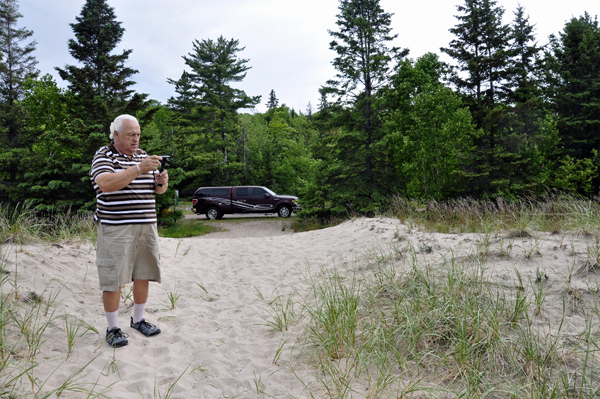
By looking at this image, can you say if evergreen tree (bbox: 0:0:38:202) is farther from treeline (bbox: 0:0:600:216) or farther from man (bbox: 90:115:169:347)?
man (bbox: 90:115:169:347)

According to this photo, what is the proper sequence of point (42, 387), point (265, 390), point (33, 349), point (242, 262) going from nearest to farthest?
point (42, 387), point (265, 390), point (33, 349), point (242, 262)

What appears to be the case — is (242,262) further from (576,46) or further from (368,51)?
(576,46)

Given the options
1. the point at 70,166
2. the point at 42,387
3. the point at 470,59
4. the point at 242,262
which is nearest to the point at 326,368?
the point at 42,387

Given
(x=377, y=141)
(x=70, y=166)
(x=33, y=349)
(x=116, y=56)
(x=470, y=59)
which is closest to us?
(x=33, y=349)

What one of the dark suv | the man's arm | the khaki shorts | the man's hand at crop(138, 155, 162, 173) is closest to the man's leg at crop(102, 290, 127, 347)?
the khaki shorts

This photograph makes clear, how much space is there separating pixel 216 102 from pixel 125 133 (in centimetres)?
2556

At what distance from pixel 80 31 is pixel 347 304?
19779 millimetres

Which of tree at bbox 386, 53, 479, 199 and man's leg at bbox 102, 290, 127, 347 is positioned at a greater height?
tree at bbox 386, 53, 479, 199

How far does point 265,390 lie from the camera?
2570mm

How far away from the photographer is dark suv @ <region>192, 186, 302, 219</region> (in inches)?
701

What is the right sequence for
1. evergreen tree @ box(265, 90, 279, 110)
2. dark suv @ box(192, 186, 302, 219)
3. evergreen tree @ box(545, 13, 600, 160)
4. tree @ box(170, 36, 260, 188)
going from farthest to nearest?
evergreen tree @ box(265, 90, 279, 110)
tree @ box(170, 36, 260, 188)
evergreen tree @ box(545, 13, 600, 160)
dark suv @ box(192, 186, 302, 219)

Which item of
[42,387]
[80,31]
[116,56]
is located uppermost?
[80,31]

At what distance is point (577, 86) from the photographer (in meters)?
22.1

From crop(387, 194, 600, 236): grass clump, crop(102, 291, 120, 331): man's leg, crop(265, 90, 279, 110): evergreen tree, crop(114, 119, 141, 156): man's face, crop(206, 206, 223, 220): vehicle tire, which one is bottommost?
crop(206, 206, 223, 220): vehicle tire
